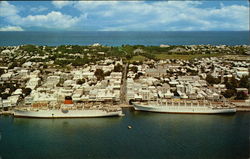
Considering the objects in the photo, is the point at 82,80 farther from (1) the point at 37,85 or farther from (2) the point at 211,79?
(2) the point at 211,79

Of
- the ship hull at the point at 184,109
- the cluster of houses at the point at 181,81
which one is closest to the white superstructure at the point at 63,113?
the ship hull at the point at 184,109

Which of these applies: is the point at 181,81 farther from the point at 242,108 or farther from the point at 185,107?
the point at 242,108

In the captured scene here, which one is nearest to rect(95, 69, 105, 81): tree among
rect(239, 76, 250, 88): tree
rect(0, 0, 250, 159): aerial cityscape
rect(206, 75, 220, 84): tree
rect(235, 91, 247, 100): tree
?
rect(0, 0, 250, 159): aerial cityscape

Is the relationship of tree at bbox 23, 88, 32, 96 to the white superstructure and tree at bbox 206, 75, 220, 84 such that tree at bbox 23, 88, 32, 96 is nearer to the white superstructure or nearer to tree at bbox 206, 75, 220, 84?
the white superstructure

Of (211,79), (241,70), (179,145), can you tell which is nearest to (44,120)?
(179,145)

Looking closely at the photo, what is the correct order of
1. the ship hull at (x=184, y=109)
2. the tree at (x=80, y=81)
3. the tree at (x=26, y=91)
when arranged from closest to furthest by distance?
the ship hull at (x=184, y=109) → the tree at (x=26, y=91) → the tree at (x=80, y=81)

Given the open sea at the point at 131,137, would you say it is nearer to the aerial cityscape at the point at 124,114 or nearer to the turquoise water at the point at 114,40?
the aerial cityscape at the point at 124,114
